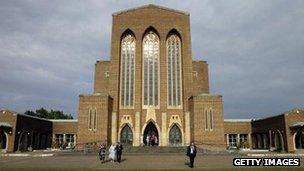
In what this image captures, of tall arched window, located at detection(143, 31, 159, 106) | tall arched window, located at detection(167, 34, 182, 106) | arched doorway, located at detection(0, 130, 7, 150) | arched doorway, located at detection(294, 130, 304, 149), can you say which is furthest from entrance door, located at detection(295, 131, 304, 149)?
arched doorway, located at detection(0, 130, 7, 150)

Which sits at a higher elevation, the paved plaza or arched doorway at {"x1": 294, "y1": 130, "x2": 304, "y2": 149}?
arched doorway at {"x1": 294, "y1": 130, "x2": 304, "y2": 149}

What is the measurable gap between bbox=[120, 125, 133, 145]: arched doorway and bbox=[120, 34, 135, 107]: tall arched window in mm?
3114

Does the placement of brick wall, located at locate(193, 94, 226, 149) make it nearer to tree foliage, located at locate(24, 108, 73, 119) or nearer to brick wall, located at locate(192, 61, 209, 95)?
brick wall, located at locate(192, 61, 209, 95)

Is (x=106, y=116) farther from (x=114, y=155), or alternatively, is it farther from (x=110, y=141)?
(x=114, y=155)

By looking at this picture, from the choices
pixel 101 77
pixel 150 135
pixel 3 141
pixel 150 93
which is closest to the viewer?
pixel 3 141

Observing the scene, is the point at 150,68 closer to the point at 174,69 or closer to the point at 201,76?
the point at 174,69

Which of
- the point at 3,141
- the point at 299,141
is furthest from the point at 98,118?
the point at 299,141

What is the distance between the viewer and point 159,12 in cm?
4816

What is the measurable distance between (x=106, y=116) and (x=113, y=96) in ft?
11.3

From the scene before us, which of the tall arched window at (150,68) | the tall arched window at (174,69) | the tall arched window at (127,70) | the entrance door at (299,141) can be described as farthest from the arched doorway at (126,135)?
the entrance door at (299,141)

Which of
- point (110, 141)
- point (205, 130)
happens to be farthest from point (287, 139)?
point (110, 141)

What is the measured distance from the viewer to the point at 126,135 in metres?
45.1

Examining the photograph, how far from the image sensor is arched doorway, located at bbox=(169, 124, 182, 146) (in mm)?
44969

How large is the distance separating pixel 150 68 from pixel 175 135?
947 centimetres
